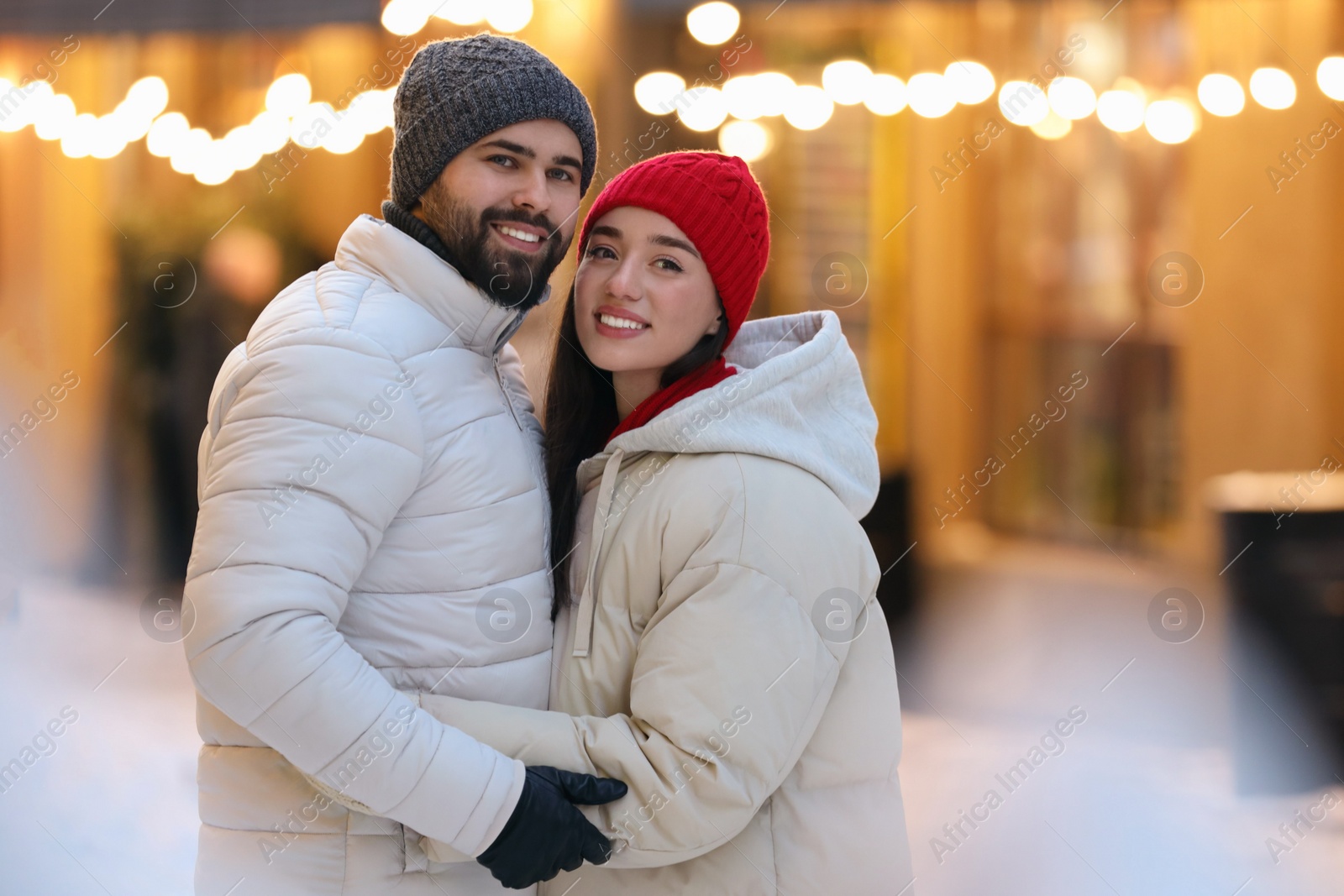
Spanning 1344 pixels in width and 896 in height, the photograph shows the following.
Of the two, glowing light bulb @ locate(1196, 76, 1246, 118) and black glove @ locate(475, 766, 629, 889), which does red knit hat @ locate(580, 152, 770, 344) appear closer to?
black glove @ locate(475, 766, 629, 889)

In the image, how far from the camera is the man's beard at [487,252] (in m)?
1.70

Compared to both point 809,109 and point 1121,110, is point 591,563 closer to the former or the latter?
point 809,109

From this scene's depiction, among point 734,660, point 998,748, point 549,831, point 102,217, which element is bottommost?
point 998,748

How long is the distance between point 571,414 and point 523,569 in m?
0.39

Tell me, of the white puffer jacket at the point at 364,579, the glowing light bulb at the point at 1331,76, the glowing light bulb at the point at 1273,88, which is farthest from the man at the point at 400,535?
the glowing light bulb at the point at 1331,76

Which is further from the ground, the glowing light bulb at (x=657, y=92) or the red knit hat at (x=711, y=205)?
the glowing light bulb at (x=657, y=92)

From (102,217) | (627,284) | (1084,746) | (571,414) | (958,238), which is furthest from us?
(102,217)

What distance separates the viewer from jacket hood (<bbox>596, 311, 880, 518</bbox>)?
5.59 ft

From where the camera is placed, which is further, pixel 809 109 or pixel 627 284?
pixel 809 109

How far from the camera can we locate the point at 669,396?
184cm

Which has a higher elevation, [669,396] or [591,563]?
[669,396]

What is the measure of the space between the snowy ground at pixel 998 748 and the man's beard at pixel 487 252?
157cm

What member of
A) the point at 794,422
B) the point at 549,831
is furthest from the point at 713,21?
the point at 549,831

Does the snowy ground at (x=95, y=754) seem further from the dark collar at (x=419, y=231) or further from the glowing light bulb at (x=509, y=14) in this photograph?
the glowing light bulb at (x=509, y=14)
